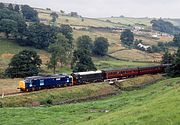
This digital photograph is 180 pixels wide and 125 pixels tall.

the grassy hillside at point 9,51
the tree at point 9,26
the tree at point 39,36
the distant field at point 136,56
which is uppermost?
the tree at point 9,26

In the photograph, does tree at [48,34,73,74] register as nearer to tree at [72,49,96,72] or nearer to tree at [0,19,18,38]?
tree at [72,49,96,72]

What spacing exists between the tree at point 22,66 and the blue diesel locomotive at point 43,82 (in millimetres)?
15221

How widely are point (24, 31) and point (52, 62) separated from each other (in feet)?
118

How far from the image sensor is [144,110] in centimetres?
3453

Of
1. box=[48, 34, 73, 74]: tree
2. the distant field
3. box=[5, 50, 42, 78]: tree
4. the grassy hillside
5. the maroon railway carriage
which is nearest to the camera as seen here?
the maroon railway carriage

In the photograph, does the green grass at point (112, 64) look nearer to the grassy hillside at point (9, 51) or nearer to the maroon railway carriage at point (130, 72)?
the maroon railway carriage at point (130, 72)

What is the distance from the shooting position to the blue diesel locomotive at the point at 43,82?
69.5 meters

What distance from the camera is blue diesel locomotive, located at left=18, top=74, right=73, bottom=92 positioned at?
6950 cm

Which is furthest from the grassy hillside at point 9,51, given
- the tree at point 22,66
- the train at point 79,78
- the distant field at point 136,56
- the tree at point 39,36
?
the train at point 79,78

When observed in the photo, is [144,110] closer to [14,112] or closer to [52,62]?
[14,112]

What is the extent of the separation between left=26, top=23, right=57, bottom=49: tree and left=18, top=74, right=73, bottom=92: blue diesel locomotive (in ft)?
184

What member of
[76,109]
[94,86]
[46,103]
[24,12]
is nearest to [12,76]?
[94,86]

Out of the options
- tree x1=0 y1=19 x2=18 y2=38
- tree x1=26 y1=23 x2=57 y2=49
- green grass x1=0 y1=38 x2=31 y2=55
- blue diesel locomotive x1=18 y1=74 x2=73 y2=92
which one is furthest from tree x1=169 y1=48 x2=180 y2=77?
tree x1=0 y1=19 x2=18 y2=38

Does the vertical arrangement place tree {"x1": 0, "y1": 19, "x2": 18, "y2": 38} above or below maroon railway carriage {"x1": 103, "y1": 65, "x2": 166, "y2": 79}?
above
